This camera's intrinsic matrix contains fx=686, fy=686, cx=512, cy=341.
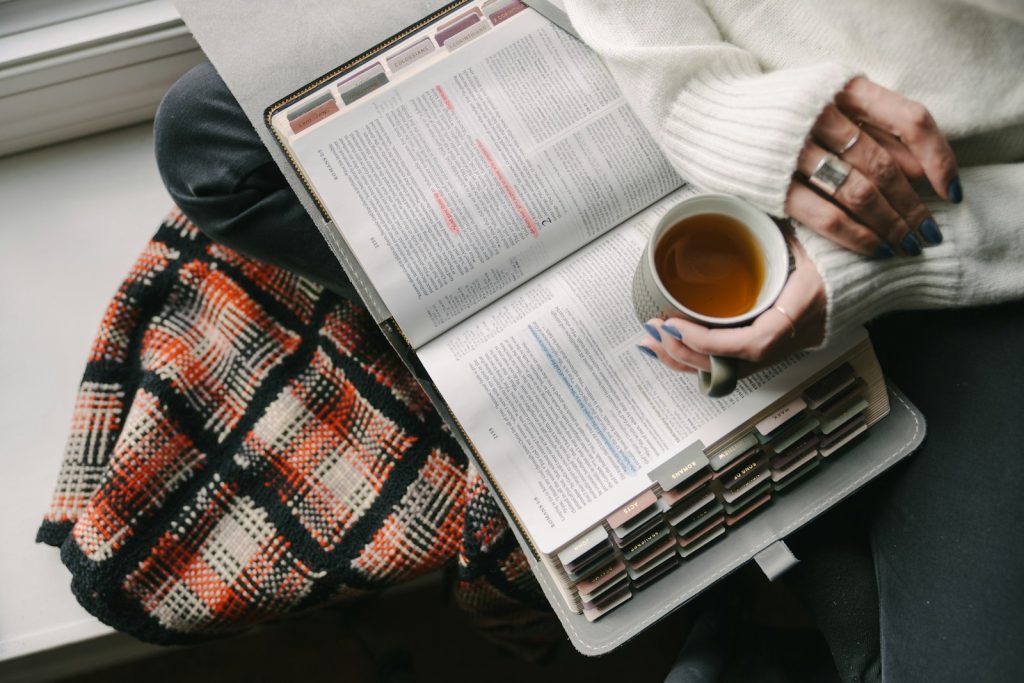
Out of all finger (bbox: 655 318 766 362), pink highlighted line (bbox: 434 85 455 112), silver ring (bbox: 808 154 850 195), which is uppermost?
pink highlighted line (bbox: 434 85 455 112)

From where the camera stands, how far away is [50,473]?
88 cm

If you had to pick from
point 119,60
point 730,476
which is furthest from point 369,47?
point 730,476

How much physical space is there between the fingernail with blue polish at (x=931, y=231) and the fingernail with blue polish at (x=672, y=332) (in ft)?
0.73

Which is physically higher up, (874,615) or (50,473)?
(50,473)

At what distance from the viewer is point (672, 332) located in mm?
543

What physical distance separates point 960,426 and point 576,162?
1.34 ft

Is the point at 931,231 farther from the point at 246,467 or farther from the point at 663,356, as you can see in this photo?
the point at 246,467

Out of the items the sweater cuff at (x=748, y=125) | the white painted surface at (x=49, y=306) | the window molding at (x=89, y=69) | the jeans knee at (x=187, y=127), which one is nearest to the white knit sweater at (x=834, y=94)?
the sweater cuff at (x=748, y=125)

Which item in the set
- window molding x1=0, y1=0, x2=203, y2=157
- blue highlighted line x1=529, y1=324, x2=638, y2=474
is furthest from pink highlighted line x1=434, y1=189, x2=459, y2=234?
window molding x1=0, y1=0, x2=203, y2=157

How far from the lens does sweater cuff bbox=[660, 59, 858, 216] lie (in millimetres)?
529

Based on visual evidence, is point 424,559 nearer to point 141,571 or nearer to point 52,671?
point 141,571

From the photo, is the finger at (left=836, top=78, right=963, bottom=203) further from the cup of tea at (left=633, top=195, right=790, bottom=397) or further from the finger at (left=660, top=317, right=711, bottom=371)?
the finger at (left=660, top=317, right=711, bottom=371)

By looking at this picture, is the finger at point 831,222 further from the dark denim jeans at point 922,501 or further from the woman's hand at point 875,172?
the dark denim jeans at point 922,501

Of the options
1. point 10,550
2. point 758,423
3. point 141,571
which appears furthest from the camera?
point 10,550
